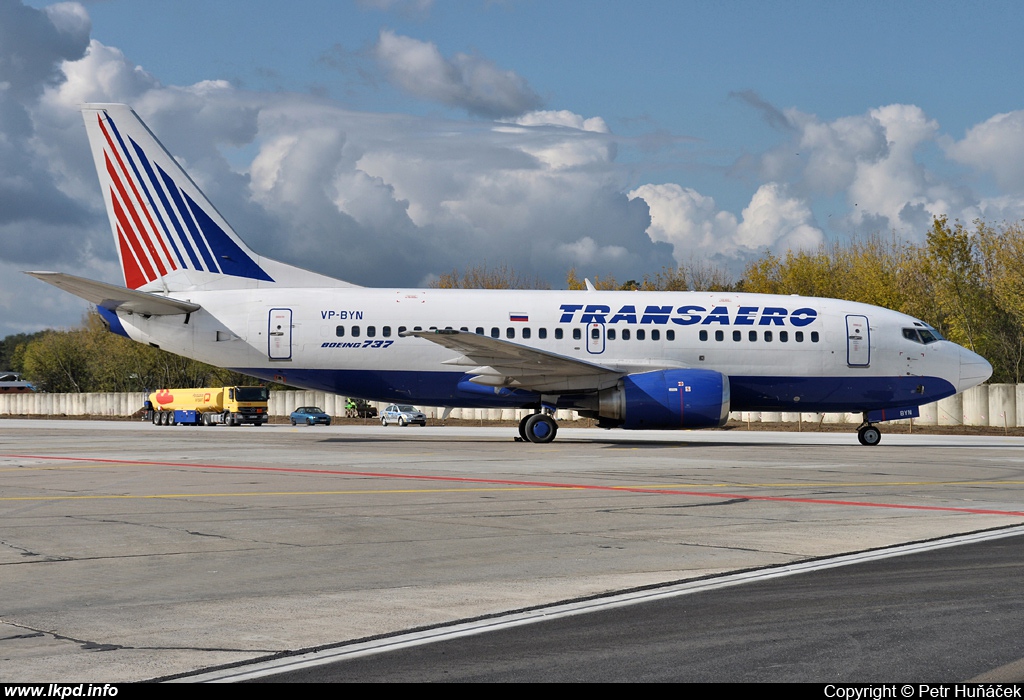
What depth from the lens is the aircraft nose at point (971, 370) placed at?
1227 inches

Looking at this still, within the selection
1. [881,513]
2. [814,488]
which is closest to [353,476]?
[814,488]

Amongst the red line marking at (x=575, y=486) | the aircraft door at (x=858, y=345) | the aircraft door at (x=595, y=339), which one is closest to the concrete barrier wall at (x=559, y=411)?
the aircraft door at (x=595, y=339)

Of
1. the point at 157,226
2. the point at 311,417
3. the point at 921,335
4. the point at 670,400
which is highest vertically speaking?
the point at 157,226

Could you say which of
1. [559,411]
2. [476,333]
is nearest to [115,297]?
[476,333]

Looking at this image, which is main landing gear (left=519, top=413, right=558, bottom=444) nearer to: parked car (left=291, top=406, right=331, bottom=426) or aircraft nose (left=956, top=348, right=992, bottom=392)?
aircraft nose (left=956, top=348, right=992, bottom=392)

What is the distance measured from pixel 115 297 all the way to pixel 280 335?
4.65m

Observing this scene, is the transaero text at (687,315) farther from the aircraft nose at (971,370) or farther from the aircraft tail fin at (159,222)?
the aircraft tail fin at (159,222)

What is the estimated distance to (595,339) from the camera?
29.7 meters

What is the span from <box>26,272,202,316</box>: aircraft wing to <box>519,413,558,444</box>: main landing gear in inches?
403

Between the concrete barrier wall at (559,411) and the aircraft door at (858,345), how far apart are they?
40.4ft

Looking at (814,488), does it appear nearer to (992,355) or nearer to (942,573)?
(942,573)

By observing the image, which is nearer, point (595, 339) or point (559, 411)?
point (595, 339)

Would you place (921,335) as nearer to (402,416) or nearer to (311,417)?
(402,416)

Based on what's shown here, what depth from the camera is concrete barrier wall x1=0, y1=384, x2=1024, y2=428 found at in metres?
46.1
